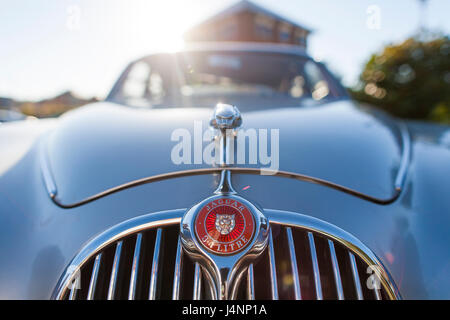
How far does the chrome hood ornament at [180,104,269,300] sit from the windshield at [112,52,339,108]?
1254 millimetres

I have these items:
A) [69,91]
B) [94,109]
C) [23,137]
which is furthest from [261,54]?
[69,91]

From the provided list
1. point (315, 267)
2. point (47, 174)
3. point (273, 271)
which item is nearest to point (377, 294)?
point (315, 267)

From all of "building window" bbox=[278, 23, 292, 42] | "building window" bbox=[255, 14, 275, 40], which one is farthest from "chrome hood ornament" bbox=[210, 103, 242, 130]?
"building window" bbox=[255, 14, 275, 40]

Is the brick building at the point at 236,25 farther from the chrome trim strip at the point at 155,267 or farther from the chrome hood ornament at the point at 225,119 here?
the chrome trim strip at the point at 155,267

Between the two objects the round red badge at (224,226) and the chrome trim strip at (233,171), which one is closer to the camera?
the round red badge at (224,226)

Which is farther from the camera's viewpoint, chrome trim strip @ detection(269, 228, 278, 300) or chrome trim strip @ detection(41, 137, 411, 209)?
chrome trim strip @ detection(41, 137, 411, 209)

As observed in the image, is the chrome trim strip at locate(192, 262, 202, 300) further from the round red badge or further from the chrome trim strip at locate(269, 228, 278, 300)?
the chrome trim strip at locate(269, 228, 278, 300)

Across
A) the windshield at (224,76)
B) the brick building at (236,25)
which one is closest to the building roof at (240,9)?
the brick building at (236,25)

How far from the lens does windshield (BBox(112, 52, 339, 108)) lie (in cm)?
230

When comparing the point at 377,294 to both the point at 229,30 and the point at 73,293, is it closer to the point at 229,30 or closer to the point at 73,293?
the point at 73,293

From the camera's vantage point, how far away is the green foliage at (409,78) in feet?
44.5

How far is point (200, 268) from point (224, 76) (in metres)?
1.75

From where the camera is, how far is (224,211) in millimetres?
954
